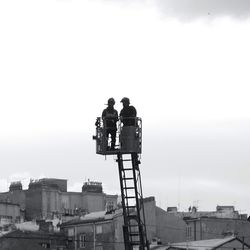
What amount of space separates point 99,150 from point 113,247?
70491 mm

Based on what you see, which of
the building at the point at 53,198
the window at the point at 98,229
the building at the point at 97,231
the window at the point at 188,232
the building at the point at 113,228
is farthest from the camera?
the building at the point at 53,198

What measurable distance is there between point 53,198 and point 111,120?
103 m

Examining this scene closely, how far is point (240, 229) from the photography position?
107 m

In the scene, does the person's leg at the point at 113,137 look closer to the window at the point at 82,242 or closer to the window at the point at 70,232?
the window at the point at 82,242

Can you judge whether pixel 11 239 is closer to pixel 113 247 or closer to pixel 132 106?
pixel 113 247

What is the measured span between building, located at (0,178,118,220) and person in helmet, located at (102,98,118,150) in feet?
315

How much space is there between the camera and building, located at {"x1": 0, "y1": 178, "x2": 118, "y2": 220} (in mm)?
123562

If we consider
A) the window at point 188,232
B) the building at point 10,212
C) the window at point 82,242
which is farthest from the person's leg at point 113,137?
the building at point 10,212

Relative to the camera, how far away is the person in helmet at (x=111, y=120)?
23.2 meters

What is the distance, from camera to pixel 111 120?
23.4 meters

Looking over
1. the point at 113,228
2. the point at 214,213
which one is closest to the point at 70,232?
the point at 113,228

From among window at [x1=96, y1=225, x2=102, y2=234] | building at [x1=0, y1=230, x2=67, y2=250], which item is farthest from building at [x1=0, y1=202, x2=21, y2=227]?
building at [x1=0, y1=230, x2=67, y2=250]

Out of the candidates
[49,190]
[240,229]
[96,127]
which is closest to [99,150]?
[96,127]

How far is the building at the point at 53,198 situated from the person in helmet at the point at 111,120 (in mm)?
96050
